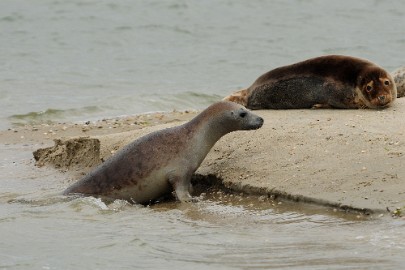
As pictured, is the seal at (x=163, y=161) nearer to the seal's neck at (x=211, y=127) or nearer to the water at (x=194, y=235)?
the seal's neck at (x=211, y=127)

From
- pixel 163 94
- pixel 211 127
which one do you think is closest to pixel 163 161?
pixel 211 127

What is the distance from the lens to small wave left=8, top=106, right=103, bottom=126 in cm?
1315

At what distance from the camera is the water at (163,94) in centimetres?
596

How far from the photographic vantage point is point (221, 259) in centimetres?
578

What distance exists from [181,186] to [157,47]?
1349 centimetres

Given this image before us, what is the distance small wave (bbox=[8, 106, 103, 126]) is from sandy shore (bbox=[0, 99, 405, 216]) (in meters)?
3.49

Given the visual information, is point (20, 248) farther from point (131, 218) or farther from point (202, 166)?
point (202, 166)

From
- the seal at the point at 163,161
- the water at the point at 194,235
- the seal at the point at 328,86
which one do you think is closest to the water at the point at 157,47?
the seal at the point at 328,86

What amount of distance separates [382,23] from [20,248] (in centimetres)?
2053

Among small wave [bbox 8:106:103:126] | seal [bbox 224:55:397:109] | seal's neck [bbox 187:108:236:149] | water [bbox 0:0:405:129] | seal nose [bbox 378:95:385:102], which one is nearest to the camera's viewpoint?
seal's neck [bbox 187:108:236:149]

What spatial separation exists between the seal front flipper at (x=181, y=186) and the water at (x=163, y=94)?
0.12 metres

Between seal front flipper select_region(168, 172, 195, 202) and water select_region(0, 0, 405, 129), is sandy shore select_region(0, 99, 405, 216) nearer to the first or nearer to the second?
seal front flipper select_region(168, 172, 195, 202)

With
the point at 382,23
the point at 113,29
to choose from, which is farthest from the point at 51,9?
the point at 382,23

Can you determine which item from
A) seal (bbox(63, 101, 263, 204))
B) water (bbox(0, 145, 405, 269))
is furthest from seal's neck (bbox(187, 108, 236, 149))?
water (bbox(0, 145, 405, 269))
